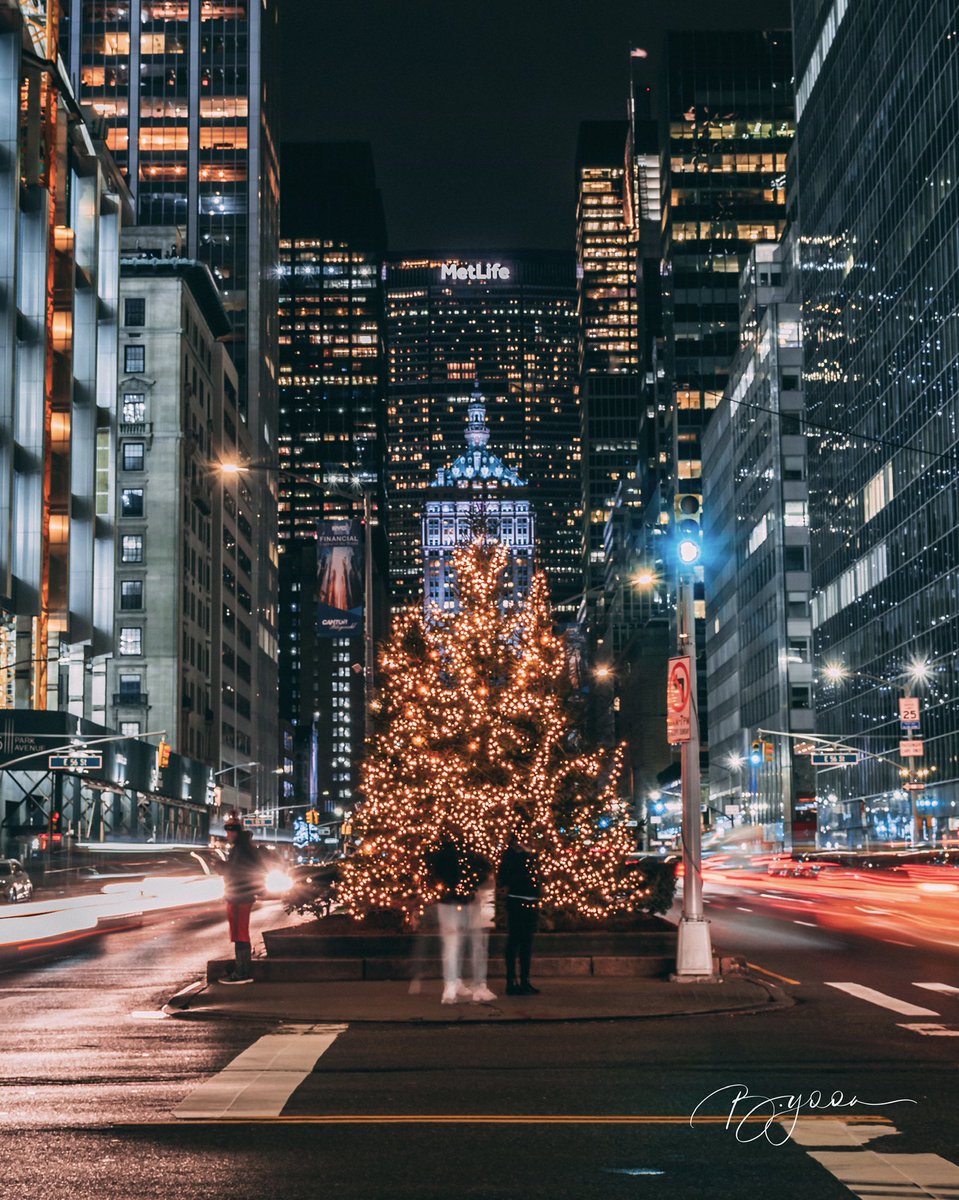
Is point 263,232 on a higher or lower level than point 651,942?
higher

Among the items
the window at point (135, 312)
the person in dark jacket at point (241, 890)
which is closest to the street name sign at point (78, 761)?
the person in dark jacket at point (241, 890)

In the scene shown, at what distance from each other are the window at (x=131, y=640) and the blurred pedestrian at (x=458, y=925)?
98.9m

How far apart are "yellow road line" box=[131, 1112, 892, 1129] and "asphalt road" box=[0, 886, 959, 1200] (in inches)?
1.3

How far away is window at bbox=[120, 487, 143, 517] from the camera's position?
116438 millimetres

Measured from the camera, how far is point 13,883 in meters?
43.7

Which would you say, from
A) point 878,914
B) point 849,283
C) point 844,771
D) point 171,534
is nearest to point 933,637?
point 844,771

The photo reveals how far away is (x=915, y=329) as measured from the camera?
8762cm

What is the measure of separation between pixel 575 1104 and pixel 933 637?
3044 inches

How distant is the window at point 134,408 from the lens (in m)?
116

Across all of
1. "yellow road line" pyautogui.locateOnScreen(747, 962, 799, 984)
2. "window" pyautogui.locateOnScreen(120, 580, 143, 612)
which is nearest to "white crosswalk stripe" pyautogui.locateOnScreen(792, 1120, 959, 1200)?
"yellow road line" pyautogui.locateOnScreen(747, 962, 799, 984)

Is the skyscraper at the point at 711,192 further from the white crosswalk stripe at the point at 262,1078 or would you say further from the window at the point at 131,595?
the white crosswalk stripe at the point at 262,1078

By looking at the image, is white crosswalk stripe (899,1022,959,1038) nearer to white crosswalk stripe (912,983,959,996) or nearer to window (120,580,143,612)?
white crosswalk stripe (912,983,959,996)

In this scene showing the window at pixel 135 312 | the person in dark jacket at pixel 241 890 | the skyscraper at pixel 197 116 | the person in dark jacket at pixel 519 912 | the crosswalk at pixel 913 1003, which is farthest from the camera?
the skyscraper at pixel 197 116

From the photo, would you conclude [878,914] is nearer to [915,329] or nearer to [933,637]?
[933,637]
